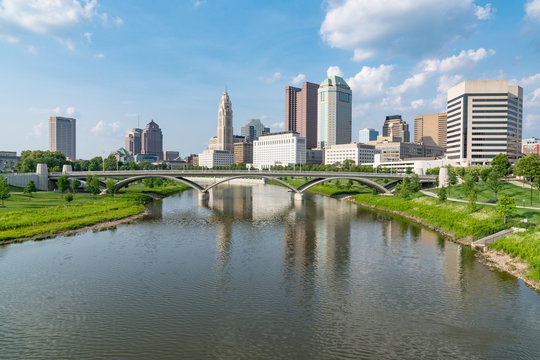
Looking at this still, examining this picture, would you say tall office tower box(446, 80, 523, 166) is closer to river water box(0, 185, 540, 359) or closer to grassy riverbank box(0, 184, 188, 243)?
river water box(0, 185, 540, 359)

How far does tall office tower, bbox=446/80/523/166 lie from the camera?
443 ft

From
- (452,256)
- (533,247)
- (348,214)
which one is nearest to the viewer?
(533,247)

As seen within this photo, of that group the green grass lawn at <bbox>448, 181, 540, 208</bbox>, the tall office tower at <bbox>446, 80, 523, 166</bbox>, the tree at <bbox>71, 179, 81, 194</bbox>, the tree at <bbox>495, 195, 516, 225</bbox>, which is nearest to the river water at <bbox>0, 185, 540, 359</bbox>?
the tree at <bbox>495, 195, 516, 225</bbox>

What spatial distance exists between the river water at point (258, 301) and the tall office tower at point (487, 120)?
117m

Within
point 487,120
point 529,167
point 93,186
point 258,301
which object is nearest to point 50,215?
point 93,186

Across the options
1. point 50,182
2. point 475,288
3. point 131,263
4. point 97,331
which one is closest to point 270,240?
point 131,263

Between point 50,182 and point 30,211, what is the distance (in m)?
47.9

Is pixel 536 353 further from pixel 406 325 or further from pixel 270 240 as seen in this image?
pixel 270 240

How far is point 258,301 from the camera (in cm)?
2311

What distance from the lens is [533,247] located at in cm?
3130

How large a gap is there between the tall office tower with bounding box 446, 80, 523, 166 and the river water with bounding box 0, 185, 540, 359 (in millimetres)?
116809

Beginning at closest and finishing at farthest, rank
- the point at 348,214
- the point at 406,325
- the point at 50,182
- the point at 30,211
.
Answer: the point at 406,325 < the point at 30,211 < the point at 348,214 < the point at 50,182

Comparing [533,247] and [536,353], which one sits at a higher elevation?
[533,247]

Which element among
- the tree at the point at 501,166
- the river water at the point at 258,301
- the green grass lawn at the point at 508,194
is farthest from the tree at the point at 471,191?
the tree at the point at 501,166
